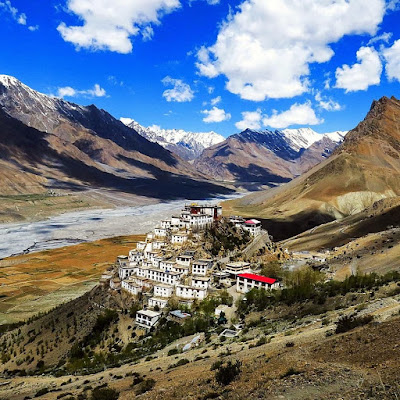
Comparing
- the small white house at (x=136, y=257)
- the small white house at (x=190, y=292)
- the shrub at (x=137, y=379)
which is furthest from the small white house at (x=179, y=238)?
the shrub at (x=137, y=379)

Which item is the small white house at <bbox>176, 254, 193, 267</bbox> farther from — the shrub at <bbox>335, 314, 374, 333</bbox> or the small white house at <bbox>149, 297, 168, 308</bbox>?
the shrub at <bbox>335, 314, 374, 333</bbox>

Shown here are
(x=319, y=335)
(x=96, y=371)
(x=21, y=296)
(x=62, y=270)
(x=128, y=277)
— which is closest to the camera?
(x=319, y=335)

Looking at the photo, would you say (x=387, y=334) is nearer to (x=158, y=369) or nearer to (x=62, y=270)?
(x=158, y=369)

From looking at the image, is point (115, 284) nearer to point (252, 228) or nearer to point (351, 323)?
point (252, 228)

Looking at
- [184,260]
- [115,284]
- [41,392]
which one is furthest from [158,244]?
[41,392]

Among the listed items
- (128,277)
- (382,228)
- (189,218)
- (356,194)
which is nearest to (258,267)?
(189,218)

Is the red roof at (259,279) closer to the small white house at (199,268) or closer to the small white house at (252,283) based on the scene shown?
the small white house at (252,283)
